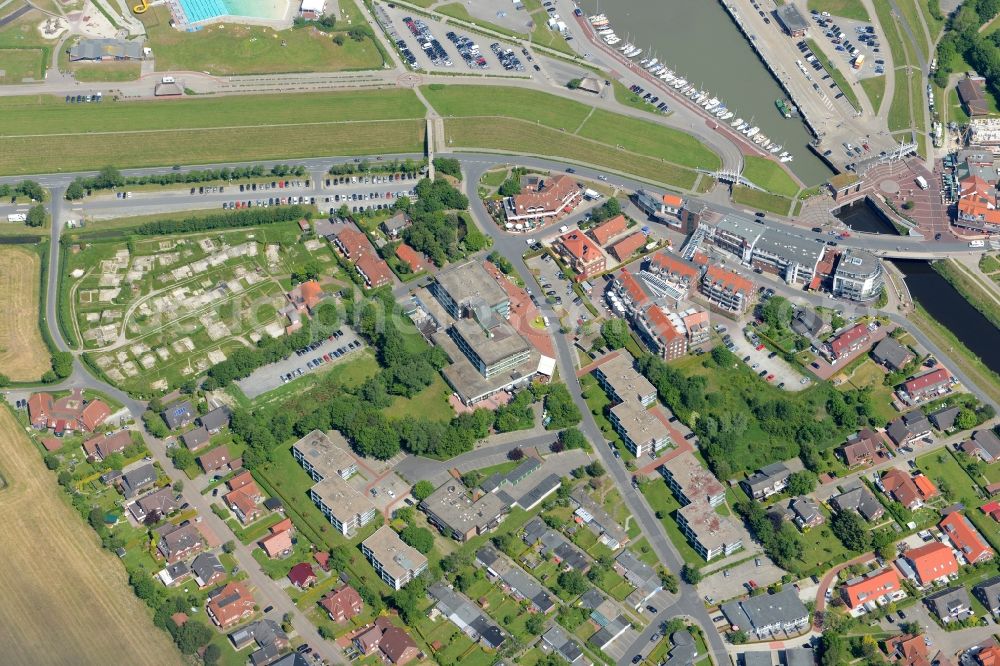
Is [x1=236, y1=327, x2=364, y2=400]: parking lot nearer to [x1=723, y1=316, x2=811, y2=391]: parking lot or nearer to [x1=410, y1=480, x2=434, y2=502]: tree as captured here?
[x1=410, y1=480, x2=434, y2=502]: tree

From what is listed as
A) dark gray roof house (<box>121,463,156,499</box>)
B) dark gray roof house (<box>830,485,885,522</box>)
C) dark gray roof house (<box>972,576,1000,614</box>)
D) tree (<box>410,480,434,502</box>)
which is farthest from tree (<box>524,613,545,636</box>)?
dark gray roof house (<box>121,463,156,499</box>)

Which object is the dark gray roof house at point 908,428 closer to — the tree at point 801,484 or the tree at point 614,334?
the tree at point 801,484

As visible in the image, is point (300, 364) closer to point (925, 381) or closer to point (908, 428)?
point (908, 428)

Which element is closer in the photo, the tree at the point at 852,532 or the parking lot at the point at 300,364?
the tree at the point at 852,532

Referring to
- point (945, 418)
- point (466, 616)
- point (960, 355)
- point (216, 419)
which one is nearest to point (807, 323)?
point (960, 355)

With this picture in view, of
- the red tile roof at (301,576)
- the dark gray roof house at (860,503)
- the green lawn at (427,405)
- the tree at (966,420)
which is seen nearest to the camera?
the red tile roof at (301,576)

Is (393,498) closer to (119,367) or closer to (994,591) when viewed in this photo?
(119,367)

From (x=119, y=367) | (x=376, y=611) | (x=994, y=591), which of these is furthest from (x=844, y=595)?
(x=119, y=367)

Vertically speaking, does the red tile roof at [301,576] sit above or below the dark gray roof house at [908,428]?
below

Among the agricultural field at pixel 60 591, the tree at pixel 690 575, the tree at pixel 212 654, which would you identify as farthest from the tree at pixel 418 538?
the tree at pixel 690 575
